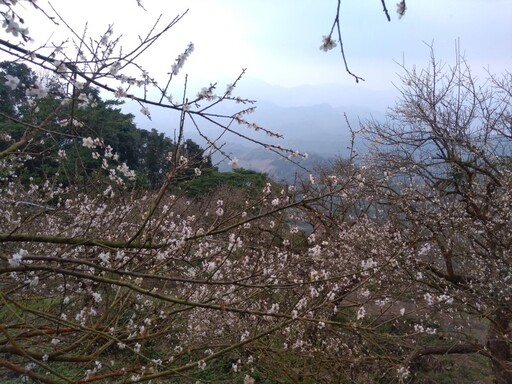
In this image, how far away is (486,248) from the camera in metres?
6.05

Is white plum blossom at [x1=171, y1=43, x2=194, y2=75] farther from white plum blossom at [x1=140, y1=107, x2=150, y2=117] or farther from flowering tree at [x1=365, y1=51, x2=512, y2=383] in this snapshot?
flowering tree at [x1=365, y1=51, x2=512, y2=383]

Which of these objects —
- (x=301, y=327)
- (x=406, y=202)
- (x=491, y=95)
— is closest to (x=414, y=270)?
(x=406, y=202)

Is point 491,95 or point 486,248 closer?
point 486,248

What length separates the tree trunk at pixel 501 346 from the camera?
18.1 ft

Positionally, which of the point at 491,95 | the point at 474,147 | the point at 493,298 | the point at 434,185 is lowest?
the point at 493,298

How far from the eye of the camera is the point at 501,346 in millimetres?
6430

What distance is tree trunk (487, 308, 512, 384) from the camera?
5.52m

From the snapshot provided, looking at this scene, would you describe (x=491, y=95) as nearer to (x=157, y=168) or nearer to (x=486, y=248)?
(x=486, y=248)

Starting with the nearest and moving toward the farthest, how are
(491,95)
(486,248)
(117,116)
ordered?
(486,248) < (491,95) < (117,116)

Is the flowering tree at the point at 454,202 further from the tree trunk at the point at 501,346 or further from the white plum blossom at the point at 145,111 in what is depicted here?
the white plum blossom at the point at 145,111

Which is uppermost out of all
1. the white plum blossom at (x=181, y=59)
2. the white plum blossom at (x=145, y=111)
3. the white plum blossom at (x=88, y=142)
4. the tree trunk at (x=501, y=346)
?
the white plum blossom at (x=181, y=59)

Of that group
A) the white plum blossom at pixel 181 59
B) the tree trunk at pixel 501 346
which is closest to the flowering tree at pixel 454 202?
the tree trunk at pixel 501 346

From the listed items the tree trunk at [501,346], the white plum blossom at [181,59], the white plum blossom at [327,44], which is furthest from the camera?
the tree trunk at [501,346]

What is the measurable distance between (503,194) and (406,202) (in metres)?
1.40
